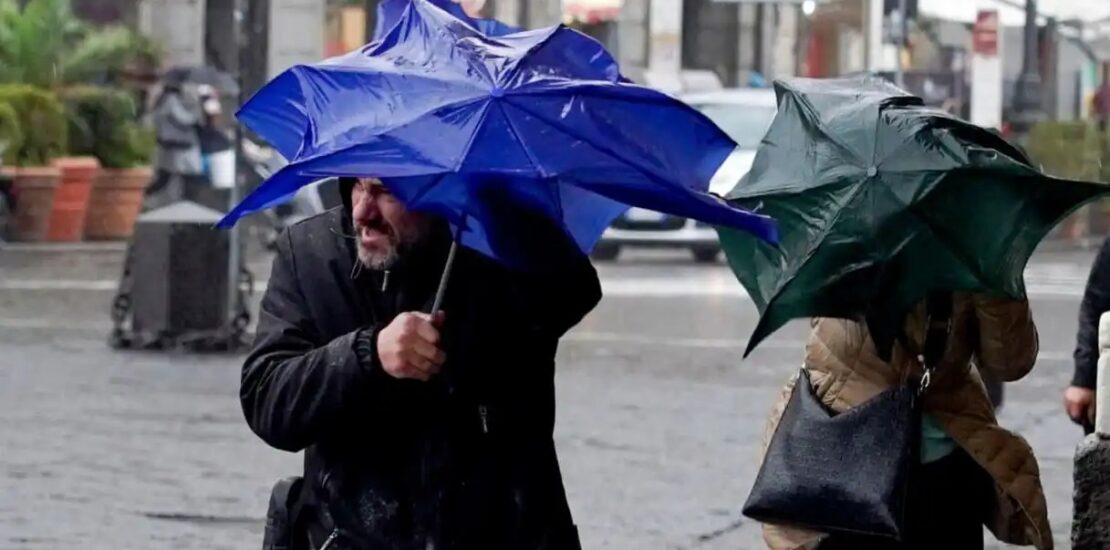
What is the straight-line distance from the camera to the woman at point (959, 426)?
5043 millimetres

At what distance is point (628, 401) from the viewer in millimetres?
12172

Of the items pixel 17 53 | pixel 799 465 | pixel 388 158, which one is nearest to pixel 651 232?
pixel 17 53

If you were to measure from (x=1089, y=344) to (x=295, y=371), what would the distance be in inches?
126

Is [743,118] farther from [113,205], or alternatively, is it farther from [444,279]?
[444,279]

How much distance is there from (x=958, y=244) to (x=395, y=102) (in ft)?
5.09

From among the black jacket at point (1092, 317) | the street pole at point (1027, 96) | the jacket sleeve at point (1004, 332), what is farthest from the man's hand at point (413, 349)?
the street pole at point (1027, 96)

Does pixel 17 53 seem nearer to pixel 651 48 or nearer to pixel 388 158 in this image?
pixel 651 48

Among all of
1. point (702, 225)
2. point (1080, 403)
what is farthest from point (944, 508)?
point (702, 225)

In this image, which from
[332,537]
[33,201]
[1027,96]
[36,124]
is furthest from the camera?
[1027,96]

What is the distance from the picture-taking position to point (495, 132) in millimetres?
3562

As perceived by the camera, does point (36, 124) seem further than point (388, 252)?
Yes

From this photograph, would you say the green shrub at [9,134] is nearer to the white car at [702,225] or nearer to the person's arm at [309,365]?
the white car at [702,225]

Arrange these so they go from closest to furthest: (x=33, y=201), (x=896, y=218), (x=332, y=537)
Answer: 1. (x=332, y=537)
2. (x=896, y=218)
3. (x=33, y=201)

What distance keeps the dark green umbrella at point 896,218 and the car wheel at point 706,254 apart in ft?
65.1
